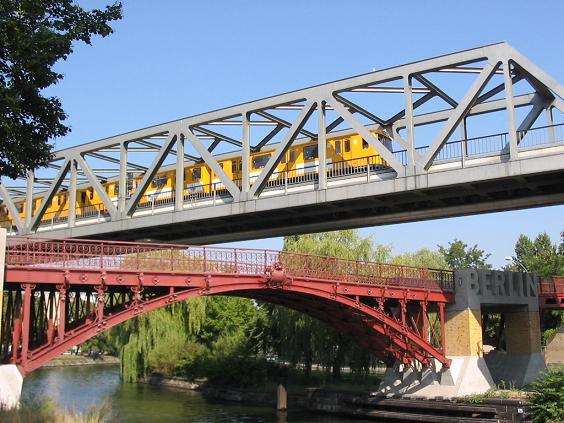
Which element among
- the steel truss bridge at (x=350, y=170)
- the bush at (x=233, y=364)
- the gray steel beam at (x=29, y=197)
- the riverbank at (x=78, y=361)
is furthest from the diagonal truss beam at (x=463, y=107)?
the riverbank at (x=78, y=361)

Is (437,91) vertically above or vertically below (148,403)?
above

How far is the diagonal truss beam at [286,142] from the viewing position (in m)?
30.2

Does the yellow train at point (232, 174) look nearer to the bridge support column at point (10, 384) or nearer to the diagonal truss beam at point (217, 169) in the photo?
the diagonal truss beam at point (217, 169)

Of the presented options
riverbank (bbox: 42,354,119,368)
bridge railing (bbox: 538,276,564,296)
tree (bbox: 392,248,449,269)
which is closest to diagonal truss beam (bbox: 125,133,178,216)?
tree (bbox: 392,248,449,269)

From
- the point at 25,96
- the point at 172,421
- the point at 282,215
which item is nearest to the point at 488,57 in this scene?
the point at 282,215

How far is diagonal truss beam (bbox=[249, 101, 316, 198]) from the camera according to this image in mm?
30219

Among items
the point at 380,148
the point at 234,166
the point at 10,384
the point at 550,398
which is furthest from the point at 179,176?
the point at 550,398

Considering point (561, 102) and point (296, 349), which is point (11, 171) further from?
point (296, 349)

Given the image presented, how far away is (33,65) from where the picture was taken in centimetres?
1466

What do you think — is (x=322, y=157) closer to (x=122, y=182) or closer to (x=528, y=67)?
(x=528, y=67)

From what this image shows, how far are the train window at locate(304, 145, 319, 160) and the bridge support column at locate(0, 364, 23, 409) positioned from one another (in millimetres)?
18269

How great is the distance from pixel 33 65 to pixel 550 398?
78.3ft

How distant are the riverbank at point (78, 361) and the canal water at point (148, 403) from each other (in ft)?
70.9

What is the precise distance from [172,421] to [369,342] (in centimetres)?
1079
